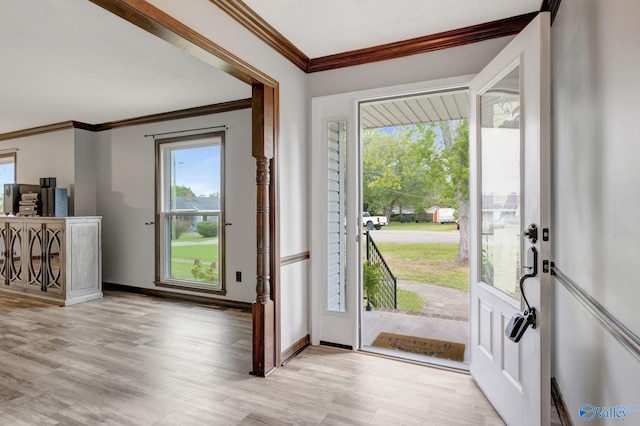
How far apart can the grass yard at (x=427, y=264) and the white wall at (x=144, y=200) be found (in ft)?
11.0

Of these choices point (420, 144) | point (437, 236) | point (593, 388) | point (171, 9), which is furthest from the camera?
point (437, 236)

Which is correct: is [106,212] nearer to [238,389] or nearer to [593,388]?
[238,389]

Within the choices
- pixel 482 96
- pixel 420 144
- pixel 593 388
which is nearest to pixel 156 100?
pixel 482 96

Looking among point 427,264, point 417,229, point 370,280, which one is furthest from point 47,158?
point 417,229

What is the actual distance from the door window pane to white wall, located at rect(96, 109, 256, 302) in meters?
2.68

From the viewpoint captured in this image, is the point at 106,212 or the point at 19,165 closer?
the point at 106,212

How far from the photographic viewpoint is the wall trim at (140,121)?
14.3 feet

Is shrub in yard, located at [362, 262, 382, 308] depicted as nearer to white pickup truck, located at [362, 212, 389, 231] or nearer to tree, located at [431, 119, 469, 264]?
tree, located at [431, 119, 469, 264]

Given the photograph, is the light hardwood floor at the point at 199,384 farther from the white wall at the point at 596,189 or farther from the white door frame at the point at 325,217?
the white wall at the point at 596,189

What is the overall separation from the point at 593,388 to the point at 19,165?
24.7 feet

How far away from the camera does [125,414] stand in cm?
206

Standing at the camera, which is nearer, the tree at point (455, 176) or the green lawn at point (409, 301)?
the green lawn at point (409, 301)

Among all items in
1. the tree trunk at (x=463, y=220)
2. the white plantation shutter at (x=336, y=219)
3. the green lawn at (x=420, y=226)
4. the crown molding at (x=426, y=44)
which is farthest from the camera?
the green lawn at (x=420, y=226)

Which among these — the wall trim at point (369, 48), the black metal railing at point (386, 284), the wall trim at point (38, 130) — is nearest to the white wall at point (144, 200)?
the wall trim at point (38, 130)
